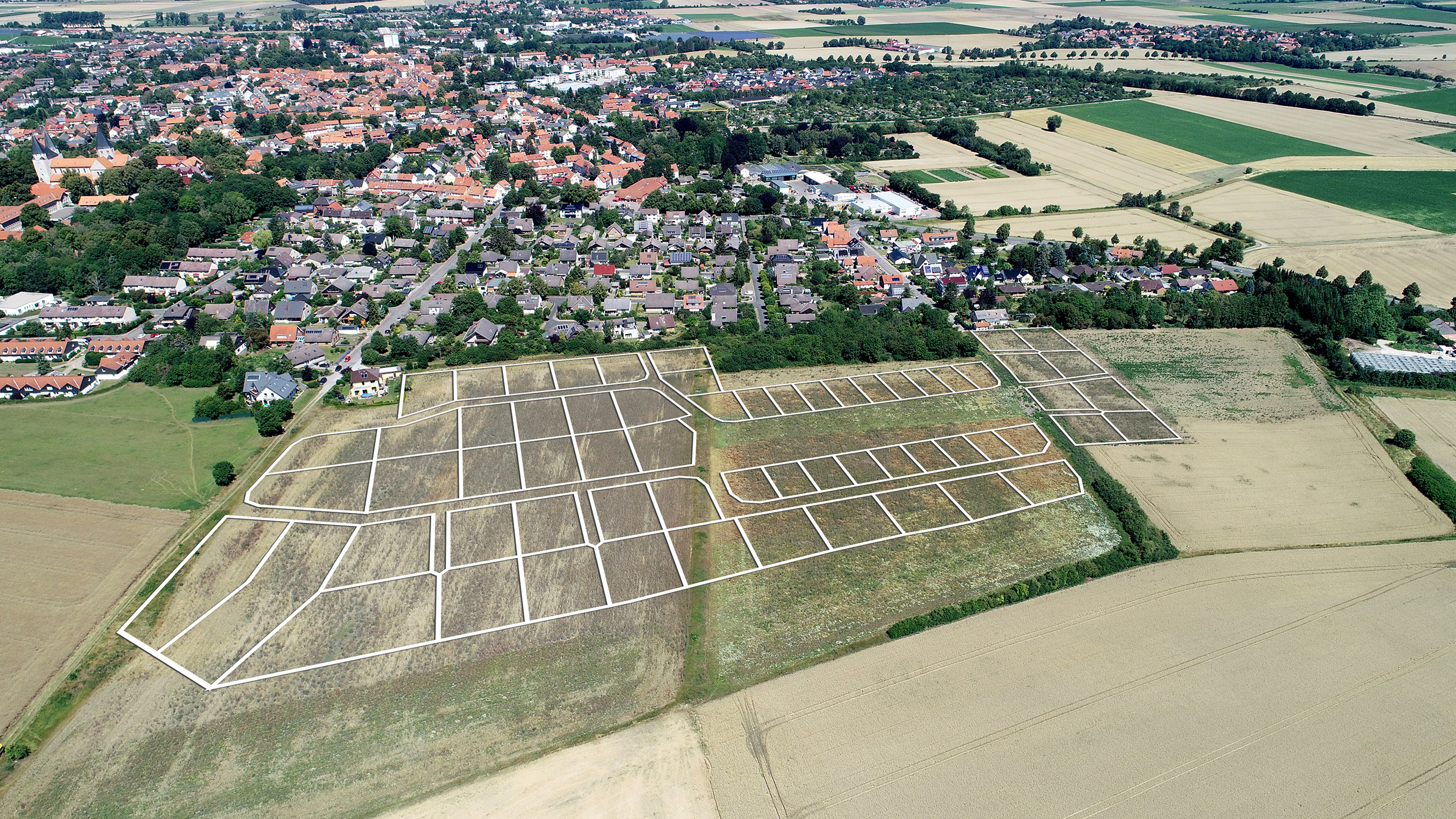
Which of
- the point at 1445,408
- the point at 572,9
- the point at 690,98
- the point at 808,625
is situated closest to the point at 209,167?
the point at 690,98

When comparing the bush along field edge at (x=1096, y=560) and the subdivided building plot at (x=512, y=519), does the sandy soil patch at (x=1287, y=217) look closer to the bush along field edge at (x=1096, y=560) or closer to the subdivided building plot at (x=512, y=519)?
the bush along field edge at (x=1096, y=560)

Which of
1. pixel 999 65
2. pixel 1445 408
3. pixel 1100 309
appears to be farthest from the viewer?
pixel 999 65

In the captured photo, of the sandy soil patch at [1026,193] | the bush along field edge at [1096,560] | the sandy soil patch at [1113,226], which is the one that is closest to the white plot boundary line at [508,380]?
the bush along field edge at [1096,560]

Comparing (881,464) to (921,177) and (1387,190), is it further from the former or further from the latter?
(1387,190)

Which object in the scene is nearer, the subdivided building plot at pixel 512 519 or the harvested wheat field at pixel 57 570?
the harvested wheat field at pixel 57 570

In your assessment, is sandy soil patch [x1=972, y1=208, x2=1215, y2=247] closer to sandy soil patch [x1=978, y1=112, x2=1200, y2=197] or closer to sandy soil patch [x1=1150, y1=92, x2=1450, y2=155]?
sandy soil patch [x1=978, y1=112, x2=1200, y2=197]

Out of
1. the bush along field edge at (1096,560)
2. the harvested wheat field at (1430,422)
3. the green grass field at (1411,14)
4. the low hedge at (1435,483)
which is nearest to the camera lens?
the bush along field edge at (1096,560)

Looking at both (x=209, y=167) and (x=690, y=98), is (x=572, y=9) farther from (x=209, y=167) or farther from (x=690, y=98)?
(x=209, y=167)
